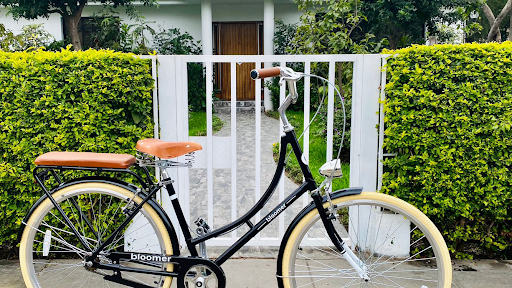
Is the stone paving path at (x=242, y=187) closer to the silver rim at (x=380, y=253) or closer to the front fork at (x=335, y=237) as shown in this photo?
the silver rim at (x=380, y=253)

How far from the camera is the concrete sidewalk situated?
2949 millimetres

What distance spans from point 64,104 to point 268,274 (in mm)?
1948

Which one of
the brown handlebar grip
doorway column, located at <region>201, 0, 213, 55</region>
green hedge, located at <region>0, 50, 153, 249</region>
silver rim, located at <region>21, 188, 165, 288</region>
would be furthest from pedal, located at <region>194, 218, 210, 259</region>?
doorway column, located at <region>201, 0, 213, 55</region>

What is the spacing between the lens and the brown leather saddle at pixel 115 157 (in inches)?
92.3

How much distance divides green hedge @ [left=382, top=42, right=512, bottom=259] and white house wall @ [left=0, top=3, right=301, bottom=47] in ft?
34.8

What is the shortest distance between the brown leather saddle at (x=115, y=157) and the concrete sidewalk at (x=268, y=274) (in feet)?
3.65

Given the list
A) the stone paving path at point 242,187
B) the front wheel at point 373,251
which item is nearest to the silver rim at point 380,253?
the front wheel at point 373,251

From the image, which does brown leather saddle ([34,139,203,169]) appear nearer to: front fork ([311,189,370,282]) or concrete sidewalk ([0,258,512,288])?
front fork ([311,189,370,282])

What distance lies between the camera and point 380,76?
3279 mm

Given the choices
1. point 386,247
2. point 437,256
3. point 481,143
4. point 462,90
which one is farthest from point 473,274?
point 462,90

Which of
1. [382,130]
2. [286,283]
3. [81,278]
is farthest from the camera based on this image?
[382,130]

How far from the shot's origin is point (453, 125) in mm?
3088

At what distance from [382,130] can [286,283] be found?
1.50m

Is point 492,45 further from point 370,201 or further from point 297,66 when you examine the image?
point 297,66
